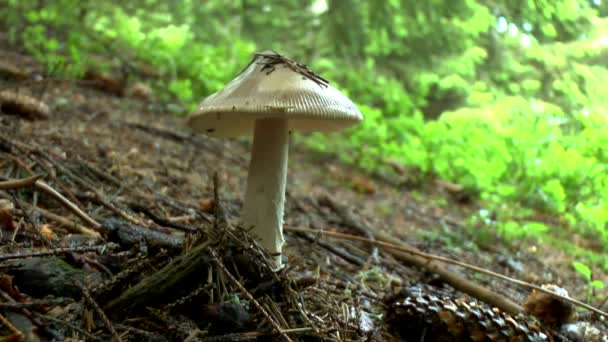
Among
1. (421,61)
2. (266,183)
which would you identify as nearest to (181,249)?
(266,183)

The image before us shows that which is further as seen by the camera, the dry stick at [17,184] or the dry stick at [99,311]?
the dry stick at [17,184]

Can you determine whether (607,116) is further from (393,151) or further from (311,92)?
(393,151)

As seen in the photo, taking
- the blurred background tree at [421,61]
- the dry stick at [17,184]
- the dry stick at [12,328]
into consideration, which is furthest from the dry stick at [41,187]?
the blurred background tree at [421,61]

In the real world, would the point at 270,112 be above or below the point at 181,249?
above

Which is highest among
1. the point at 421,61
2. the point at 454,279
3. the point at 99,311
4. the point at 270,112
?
the point at 421,61

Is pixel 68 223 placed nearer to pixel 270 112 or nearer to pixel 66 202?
pixel 66 202

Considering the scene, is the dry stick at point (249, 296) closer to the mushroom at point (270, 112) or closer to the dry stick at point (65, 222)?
the mushroom at point (270, 112)
